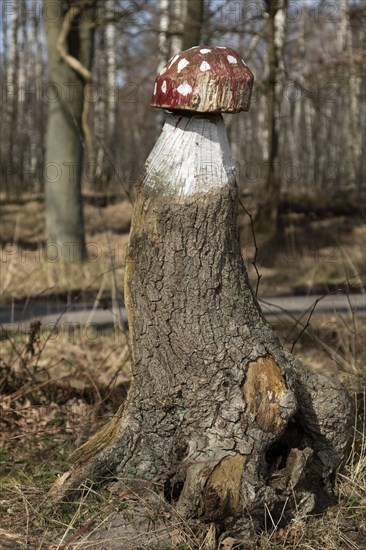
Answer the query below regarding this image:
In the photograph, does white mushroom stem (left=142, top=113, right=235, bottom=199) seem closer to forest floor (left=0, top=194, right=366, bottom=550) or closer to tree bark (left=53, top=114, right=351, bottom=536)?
tree bark (left=53, top=114, right=351, bottom=536)

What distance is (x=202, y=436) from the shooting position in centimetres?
279

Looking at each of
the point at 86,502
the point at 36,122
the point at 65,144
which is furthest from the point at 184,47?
the point at 36,122

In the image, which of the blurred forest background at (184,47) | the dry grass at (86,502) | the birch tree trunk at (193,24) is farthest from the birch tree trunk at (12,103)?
the dry grass at (86,502)

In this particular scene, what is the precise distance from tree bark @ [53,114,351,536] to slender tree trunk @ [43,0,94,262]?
676 centimetres

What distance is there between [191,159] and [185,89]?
0.26 meters

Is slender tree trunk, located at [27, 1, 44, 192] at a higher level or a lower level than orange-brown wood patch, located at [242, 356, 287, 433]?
higher

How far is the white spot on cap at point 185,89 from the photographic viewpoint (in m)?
2.59

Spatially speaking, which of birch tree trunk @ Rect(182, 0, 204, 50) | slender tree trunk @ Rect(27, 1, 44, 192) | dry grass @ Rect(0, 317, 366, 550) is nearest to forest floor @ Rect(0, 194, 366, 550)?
dry grass @ Rect(0, 317, 366, 550)

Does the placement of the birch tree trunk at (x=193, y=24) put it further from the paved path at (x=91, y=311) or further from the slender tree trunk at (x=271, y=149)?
the paved path at (x=91, y=311)

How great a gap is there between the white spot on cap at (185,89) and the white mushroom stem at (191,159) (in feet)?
0.38

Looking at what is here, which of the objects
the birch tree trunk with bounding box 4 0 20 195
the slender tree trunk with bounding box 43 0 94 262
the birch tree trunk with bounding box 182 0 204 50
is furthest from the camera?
the birch tree trunk with bounding box 4 0 20 195

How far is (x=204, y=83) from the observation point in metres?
2.59

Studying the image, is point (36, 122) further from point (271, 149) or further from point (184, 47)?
point (184, 47)

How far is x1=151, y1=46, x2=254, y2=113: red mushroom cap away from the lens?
2.60 m
